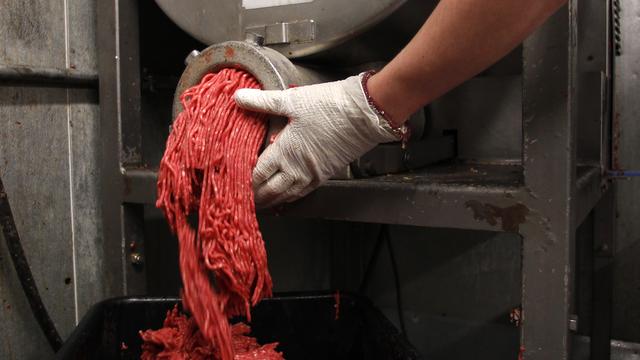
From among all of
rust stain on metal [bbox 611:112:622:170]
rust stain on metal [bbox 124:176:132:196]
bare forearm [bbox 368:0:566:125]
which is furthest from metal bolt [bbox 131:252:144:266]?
rust stain on metal [bbox 611:112:622:170]

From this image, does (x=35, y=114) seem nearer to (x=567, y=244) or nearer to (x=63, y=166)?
(x=63, y=166)

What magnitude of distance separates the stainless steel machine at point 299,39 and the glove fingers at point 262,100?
5cm

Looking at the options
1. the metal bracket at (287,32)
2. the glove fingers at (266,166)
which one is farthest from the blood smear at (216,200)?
the metal bracket at (287,32)

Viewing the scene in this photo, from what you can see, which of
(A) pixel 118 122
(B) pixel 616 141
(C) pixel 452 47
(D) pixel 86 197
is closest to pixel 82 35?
(A) pixel 118 122

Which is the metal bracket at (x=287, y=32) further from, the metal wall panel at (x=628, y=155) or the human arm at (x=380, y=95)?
the metal wall panel at (x=628, y=155)

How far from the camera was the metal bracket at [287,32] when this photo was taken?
1.06 meters

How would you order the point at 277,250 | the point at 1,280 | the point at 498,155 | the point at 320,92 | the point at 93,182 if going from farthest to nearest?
1. the point at 277,250
2. the point at 498,155
3. the point at 93,182
4. the point at 1,280
5. the point at 320,92

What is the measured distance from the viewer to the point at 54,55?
131 centimetres

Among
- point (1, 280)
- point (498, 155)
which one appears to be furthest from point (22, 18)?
point (498, 155)

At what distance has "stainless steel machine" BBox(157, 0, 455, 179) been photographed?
0.97 metres

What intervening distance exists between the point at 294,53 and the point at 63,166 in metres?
A: 0.68

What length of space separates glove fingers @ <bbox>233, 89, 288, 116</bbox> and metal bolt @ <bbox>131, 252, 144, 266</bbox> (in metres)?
0.60

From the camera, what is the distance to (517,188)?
895mm

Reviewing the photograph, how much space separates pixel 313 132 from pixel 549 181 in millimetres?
386
